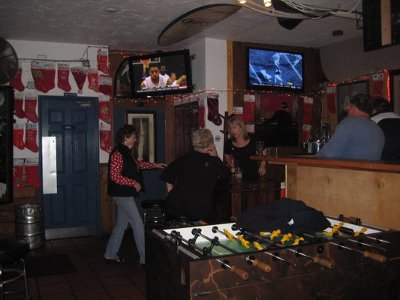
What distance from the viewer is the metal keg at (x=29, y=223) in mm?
5828

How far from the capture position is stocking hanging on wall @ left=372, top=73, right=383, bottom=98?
19.5ft

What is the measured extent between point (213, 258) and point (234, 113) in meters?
4.78

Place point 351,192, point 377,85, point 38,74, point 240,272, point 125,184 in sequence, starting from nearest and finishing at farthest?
point 240,272, point 351,192, point 125,184, point 377,85, point 38,74

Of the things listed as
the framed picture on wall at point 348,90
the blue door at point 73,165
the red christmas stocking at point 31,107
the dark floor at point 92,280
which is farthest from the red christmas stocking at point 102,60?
the framed picture on wall at point 348,90

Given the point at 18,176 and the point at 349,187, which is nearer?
the point at 349,187

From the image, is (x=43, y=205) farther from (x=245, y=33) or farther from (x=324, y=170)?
(x=324, y=170)

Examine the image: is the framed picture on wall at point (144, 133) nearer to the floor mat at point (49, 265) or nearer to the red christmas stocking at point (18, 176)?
the red christmas stocking at point (18, 176)

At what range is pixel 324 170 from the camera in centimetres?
325

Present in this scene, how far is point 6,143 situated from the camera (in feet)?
18.7

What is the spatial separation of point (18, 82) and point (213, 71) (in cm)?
283

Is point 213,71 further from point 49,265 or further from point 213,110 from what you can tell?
point 49,265

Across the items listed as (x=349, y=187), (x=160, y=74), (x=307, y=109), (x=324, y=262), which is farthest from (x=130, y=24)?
(x=324, y=262)

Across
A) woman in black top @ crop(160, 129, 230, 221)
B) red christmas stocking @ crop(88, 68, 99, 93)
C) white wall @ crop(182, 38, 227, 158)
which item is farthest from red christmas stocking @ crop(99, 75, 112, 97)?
woman in black top @ crop(160, 129, 230, 221)

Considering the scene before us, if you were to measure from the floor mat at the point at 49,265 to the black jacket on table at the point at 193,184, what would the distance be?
168cm
